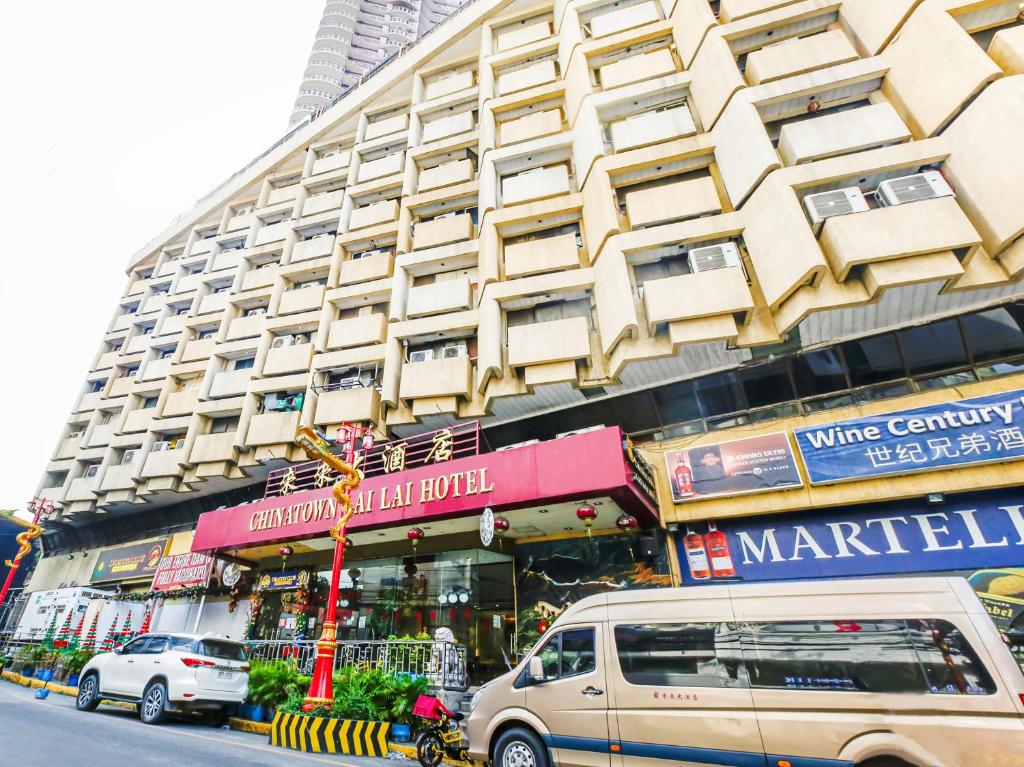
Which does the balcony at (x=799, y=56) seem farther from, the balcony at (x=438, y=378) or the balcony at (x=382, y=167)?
the balcony at (x=382, y=167)

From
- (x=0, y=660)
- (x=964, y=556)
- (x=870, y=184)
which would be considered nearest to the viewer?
(x=964, y=556)

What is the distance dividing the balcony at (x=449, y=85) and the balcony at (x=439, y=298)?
1298 centimetres

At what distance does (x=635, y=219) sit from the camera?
603 inches

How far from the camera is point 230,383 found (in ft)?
77.0

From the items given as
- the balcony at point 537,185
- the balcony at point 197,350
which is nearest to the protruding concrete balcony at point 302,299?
the balcony at point 197,350

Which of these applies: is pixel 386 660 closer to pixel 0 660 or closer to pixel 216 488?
pixel 216 488

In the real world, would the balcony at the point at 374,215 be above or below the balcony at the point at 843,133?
above

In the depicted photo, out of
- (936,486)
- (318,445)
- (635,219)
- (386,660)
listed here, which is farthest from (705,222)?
(386,660)

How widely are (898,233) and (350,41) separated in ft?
261

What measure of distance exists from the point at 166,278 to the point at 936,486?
4344 cm

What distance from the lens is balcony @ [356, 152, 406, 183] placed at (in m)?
25.3

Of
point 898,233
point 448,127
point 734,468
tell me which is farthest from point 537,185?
point 734,468

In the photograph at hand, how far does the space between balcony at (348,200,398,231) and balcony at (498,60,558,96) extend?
7545 millimetres

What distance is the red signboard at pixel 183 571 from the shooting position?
1956 centimetres
